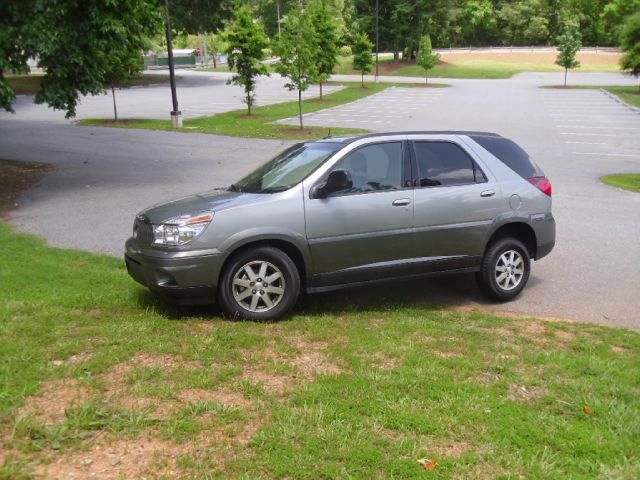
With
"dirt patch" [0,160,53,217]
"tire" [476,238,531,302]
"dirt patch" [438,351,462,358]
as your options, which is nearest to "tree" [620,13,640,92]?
"dirt patch" [0,160,53,217]

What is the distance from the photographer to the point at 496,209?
22.4 ft

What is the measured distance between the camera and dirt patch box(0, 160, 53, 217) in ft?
40.7

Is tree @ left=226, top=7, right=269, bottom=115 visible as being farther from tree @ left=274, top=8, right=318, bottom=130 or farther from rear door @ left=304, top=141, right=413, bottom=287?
rear door @ left=304, top=141, right=413, bottom=287

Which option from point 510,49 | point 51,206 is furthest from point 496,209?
point 510,49

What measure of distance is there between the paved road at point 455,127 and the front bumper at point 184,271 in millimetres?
2002

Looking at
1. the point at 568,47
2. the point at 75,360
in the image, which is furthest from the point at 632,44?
the point at 75,360

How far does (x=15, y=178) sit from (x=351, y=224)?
11.2 metres

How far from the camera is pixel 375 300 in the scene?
271 inches

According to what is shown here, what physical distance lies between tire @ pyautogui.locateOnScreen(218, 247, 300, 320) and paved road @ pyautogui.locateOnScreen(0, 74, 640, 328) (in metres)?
1.46

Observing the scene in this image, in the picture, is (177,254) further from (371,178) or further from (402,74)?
(402,74)

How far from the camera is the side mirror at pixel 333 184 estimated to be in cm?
594

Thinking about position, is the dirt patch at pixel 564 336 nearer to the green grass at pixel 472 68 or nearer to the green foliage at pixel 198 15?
the green foliage at pixel 198 15

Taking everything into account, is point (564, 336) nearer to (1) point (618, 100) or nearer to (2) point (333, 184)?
(2) point (333, 184)

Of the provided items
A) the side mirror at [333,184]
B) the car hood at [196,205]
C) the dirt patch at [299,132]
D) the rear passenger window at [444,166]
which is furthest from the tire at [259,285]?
the dirt patch at [299,132]
